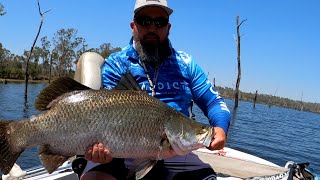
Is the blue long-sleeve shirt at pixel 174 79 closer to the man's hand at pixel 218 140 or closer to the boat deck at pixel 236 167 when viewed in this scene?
the man's hand at pixel 218 140

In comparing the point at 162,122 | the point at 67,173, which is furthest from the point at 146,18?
the point at 67,173

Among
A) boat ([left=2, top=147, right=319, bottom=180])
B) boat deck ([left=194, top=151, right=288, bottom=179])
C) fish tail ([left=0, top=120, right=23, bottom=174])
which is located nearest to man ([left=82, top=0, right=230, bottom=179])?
fish tail ([left=0, top=120, right=23, bottom=174])

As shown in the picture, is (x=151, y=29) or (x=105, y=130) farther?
(x=151, y=29)

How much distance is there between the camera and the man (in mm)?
3566

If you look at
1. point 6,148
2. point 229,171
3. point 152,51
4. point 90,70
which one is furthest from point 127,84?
point 229,171

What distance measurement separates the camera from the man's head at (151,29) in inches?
142

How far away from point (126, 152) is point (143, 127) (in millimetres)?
208

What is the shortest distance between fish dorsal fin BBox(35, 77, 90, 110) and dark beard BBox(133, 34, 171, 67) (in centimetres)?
83

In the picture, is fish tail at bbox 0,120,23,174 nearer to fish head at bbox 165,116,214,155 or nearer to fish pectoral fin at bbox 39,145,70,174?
fish pectoral fin at bbox 39,145,70,174

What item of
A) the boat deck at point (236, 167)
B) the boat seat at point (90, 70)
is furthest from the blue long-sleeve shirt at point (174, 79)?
the boat deck at point (236, 167)

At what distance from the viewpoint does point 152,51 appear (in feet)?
12.2

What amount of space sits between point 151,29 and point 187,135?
1206 millimetres

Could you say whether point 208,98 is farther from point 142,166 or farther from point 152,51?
point 142,166

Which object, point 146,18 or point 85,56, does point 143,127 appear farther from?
point 85,56
